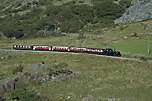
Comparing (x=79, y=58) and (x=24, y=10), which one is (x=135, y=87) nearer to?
(x=79, y=58)

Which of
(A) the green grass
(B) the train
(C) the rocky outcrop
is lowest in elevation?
(A) the green grass

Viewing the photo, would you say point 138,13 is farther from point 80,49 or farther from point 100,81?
point 100,81

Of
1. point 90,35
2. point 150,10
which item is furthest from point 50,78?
point 150,10

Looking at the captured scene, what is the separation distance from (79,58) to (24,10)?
3918 inches

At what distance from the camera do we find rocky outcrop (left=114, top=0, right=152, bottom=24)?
130m

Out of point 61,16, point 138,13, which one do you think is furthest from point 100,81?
point 61,16

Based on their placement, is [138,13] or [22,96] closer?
[22,96]

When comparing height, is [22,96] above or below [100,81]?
above

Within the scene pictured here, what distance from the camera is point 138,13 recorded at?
134 metres

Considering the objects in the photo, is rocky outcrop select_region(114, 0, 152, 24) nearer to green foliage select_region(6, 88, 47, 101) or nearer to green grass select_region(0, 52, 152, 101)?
green grass select_region(0, 52, 152, 101)

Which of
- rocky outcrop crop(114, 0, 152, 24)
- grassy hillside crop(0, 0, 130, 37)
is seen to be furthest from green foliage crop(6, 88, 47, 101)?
grassy hillside crop(0, 0, 130, 37)

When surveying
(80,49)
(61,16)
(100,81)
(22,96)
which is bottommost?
(100,81)

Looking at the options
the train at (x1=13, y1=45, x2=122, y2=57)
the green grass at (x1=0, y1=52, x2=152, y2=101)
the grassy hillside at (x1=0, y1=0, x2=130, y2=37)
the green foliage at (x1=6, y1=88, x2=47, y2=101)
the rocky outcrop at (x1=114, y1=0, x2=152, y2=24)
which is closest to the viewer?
the green foliage at (x1=6, y1=88, x2=47, y2=101)

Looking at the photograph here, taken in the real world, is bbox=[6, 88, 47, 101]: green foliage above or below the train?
below
